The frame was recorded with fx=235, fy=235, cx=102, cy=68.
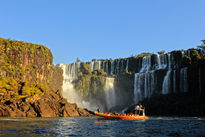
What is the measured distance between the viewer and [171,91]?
295 feet

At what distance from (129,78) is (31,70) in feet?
154

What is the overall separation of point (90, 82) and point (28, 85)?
5126cm

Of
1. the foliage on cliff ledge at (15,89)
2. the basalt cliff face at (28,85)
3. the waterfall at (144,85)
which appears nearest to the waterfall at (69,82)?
the basalt cliff face at (28,85)

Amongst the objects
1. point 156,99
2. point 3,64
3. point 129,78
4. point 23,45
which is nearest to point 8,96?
point 3,64

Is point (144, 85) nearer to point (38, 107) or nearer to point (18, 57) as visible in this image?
point (38, 107)

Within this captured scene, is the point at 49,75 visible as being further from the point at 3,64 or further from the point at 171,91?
the point at 171,91

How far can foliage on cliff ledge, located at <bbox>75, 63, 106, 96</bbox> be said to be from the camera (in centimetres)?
12512

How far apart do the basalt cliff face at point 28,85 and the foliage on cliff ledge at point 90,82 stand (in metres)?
17.1

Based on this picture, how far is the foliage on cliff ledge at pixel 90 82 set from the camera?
125125 mm

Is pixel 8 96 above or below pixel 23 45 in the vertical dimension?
below

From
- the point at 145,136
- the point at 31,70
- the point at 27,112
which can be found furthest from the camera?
the point at 31,70

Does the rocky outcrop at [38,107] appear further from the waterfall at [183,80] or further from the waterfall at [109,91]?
the waterfall at [109,91]

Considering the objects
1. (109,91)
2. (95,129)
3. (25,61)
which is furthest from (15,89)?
(109,91)

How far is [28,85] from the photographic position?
3228 inches
